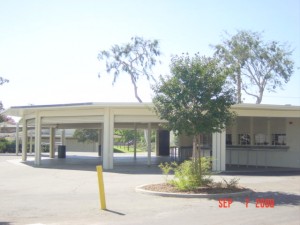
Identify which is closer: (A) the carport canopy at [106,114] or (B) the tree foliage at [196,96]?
(B) the tree foliage at [196,96]

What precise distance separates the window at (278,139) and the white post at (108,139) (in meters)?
10.2

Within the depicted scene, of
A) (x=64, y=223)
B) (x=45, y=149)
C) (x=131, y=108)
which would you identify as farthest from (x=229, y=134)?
(x=45, y=149)

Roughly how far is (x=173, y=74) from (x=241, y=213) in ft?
19.2

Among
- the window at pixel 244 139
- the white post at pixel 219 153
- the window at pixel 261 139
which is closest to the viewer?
the white post at pixel 219 153

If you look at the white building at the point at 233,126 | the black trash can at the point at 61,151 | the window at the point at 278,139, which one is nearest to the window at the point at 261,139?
the white building at the point at 233,126

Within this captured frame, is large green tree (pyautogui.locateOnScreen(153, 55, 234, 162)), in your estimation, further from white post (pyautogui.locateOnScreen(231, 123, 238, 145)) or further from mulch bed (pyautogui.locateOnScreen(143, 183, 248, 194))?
white post (pyautogui.locateOnScreen(231, 123, 238, 145))

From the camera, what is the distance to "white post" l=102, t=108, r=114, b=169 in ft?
73.3

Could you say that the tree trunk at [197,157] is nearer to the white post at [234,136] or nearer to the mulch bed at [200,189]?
the mulch bed at [200,189]

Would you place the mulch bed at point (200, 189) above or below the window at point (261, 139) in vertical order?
below

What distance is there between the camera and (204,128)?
14.0m

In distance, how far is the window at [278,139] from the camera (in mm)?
25808

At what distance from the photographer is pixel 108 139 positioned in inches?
881

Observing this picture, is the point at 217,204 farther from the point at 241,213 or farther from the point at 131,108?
the point at 131,108

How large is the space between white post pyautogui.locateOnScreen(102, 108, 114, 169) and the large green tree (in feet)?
27.6
